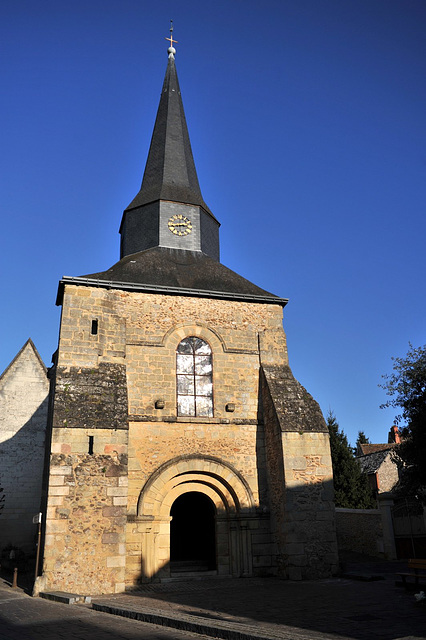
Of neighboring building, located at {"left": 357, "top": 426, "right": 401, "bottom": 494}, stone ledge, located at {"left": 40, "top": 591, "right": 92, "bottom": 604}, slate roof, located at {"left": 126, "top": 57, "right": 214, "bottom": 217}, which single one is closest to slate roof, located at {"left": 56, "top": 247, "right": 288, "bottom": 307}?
slate roof, located at {"left": 126, "top": 57, "right": 214, "bottom": 217}

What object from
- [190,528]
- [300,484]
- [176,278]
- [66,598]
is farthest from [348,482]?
[66,598]

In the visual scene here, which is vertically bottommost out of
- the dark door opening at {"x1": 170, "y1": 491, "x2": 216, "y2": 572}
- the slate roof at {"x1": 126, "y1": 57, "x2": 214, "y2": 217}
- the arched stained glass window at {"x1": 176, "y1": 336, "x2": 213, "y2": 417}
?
the dark door opening at {"x1": 170, "y1": 491, "x2": 216, "y2": 572}

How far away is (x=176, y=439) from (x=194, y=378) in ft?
5.48

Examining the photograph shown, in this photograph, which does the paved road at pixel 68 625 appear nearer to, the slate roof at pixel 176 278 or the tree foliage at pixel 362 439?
the slate roof at pixel 176 278

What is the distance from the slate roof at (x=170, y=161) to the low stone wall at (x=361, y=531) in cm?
1197

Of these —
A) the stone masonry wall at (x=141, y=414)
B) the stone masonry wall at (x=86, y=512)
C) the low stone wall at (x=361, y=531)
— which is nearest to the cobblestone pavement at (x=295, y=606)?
the stone masonry wall at (x=86, y=512)

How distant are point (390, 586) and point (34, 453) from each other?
12.8 metres

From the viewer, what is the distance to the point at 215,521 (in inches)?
503

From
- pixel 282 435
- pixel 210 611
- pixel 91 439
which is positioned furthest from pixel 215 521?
pixel 210 611

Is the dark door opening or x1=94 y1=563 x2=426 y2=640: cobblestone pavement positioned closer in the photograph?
x1=94 y1=563 x2=426 y2=640: cobblestone pavement

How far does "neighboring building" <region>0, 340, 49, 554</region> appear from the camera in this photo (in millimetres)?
17484

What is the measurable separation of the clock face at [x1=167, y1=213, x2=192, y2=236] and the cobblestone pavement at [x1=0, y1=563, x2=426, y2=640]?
996cm

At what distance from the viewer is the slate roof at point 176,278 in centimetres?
1388

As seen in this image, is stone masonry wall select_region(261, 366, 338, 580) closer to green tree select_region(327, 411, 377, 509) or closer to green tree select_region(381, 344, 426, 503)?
green tree select_region(381, 344, 426, 503)
